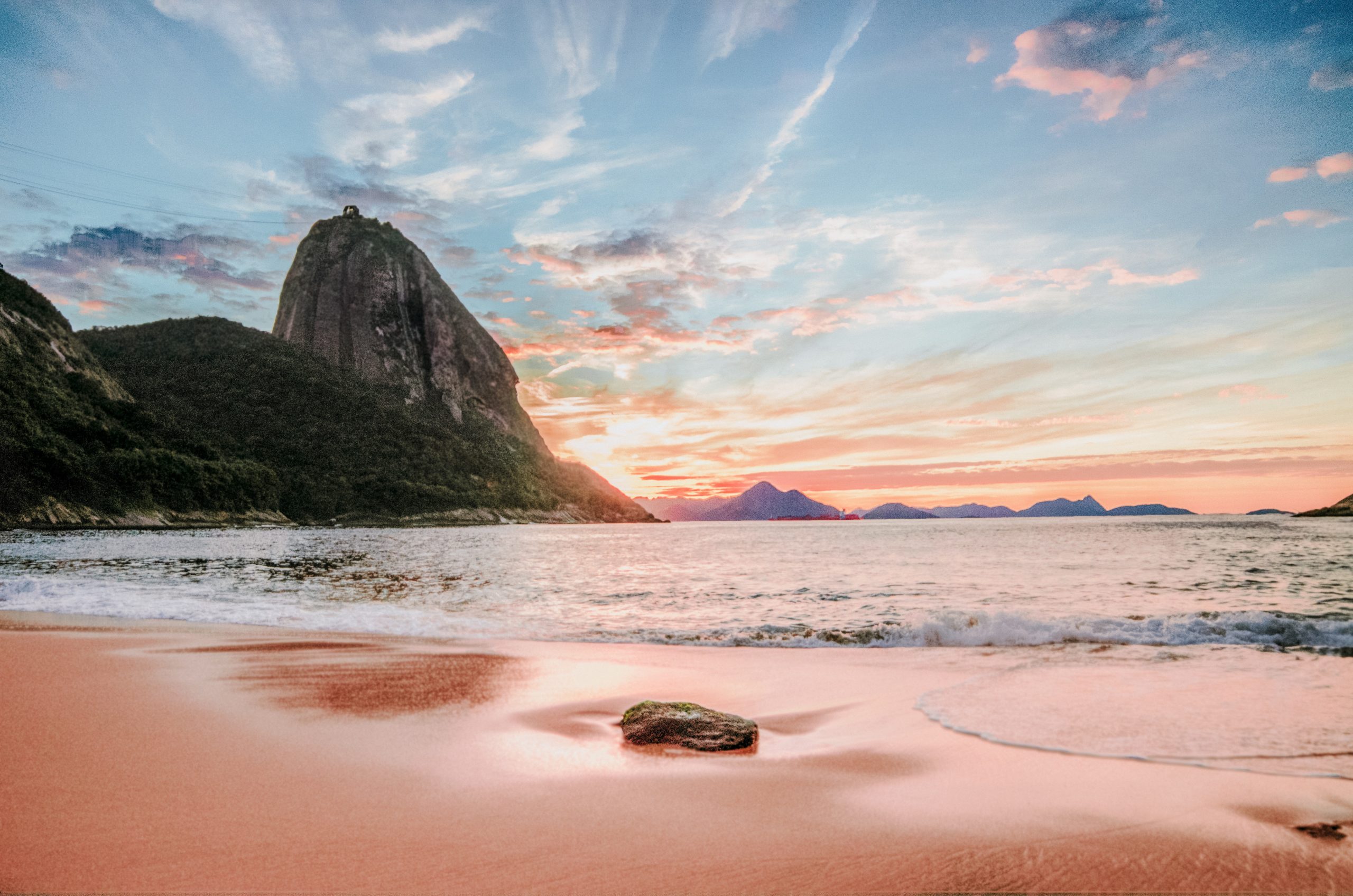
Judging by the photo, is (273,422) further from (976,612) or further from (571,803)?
(571,803)

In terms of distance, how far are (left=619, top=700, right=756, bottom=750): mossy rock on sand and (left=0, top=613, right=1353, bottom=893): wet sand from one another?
6.9 inches

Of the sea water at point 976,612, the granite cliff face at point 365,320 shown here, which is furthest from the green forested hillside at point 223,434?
the sea water at point 976,612

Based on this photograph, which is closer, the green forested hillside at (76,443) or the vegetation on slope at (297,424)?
the green forested hillside at (76,443)

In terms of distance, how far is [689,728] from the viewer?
508 centimetres

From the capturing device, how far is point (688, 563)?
31.2 metres

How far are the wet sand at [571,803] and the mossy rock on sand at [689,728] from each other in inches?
6.9

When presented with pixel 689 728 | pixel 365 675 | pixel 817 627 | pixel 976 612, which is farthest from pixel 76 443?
pixel 689 728

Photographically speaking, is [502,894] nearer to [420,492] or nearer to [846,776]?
[846,776]

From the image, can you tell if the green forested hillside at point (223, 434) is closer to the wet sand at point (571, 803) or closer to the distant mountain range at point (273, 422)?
the distant mountain range at point (273, 422)

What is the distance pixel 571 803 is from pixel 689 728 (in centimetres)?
146

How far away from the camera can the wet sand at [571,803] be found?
2.97m

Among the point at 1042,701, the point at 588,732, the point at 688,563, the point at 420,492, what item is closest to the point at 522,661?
the point at 588,732

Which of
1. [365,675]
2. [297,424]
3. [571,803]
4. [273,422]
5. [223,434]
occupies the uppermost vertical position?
[297,424]

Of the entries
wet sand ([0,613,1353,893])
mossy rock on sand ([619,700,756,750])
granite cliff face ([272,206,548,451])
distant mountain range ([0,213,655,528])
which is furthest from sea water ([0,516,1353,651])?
granite cliff face ([272,206,548,451])
